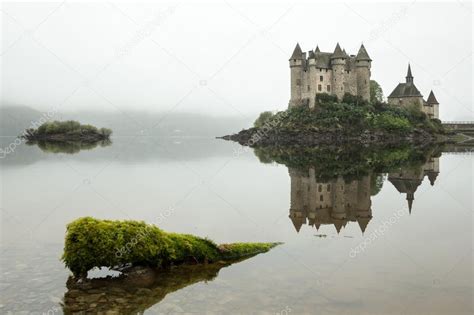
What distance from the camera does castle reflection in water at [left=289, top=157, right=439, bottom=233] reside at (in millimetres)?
19547

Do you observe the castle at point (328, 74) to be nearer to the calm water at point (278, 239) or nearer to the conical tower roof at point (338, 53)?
the conical tower roof at point (338, 53)

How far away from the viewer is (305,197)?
24.8 m

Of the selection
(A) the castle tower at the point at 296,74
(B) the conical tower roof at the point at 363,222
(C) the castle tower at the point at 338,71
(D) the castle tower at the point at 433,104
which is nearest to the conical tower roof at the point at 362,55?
(C) the castle tower at the point at 338,71

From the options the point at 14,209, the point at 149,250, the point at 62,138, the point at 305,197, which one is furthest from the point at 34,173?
the point at 62,138

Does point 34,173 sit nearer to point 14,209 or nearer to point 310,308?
point 14,209

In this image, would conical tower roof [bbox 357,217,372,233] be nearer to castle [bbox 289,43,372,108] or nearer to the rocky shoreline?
the rocky shoreline

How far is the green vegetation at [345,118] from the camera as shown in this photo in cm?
9962

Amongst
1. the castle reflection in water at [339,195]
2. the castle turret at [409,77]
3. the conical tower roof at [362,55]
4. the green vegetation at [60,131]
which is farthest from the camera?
the green vegetation at [60,131]

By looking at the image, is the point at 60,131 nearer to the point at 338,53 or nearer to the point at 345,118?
the point at 338,53

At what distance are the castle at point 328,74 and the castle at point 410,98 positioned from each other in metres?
17.0

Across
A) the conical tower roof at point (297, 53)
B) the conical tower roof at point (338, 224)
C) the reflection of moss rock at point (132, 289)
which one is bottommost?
the reflection of moss rock at point (132, 289)

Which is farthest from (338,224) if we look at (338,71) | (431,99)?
(431,99)

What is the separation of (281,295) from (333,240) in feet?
18.3

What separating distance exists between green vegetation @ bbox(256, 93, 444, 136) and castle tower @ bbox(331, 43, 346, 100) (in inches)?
74.4
